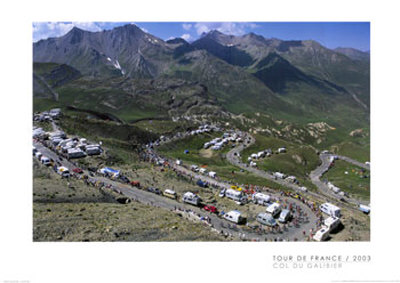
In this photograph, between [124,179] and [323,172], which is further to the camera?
[323,172]

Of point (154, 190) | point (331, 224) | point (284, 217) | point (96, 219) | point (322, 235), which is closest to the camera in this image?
point (96, 219)

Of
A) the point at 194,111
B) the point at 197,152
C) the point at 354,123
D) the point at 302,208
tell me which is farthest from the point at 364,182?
the point at 354,123

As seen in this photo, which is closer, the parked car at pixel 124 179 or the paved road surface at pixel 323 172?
the parked car at pixel 124 179

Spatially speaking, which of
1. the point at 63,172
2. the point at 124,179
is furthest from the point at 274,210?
the point at 63,172

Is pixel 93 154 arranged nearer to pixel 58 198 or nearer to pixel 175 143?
pixel 58 198

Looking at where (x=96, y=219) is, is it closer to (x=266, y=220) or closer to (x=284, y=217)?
(x=266, y=220)

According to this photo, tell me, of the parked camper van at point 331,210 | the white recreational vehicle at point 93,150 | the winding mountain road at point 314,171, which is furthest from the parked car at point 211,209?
the winding mountain road at point 314,171

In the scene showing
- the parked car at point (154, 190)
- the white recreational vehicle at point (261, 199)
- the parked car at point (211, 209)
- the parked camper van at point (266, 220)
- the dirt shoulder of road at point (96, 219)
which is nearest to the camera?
the dirt shoulder of road at point (96, 219)

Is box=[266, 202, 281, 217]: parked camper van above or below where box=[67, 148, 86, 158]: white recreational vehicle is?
below

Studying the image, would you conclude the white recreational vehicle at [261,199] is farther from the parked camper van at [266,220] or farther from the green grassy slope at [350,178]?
the green grassy slope at [350,178]

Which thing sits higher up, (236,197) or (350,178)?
(236,197)

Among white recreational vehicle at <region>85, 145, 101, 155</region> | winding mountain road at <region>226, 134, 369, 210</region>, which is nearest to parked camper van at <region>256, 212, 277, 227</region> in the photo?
white recreational vehicle at <region>85, 145, 101, 155</region>

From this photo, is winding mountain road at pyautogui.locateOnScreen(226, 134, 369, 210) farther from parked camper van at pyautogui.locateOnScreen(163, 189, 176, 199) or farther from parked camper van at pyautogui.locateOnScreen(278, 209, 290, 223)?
parked camper van at pyautogui.locateOnScreen(163, 189, 176, 199)

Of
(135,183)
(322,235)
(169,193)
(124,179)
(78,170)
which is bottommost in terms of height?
(322,235)
